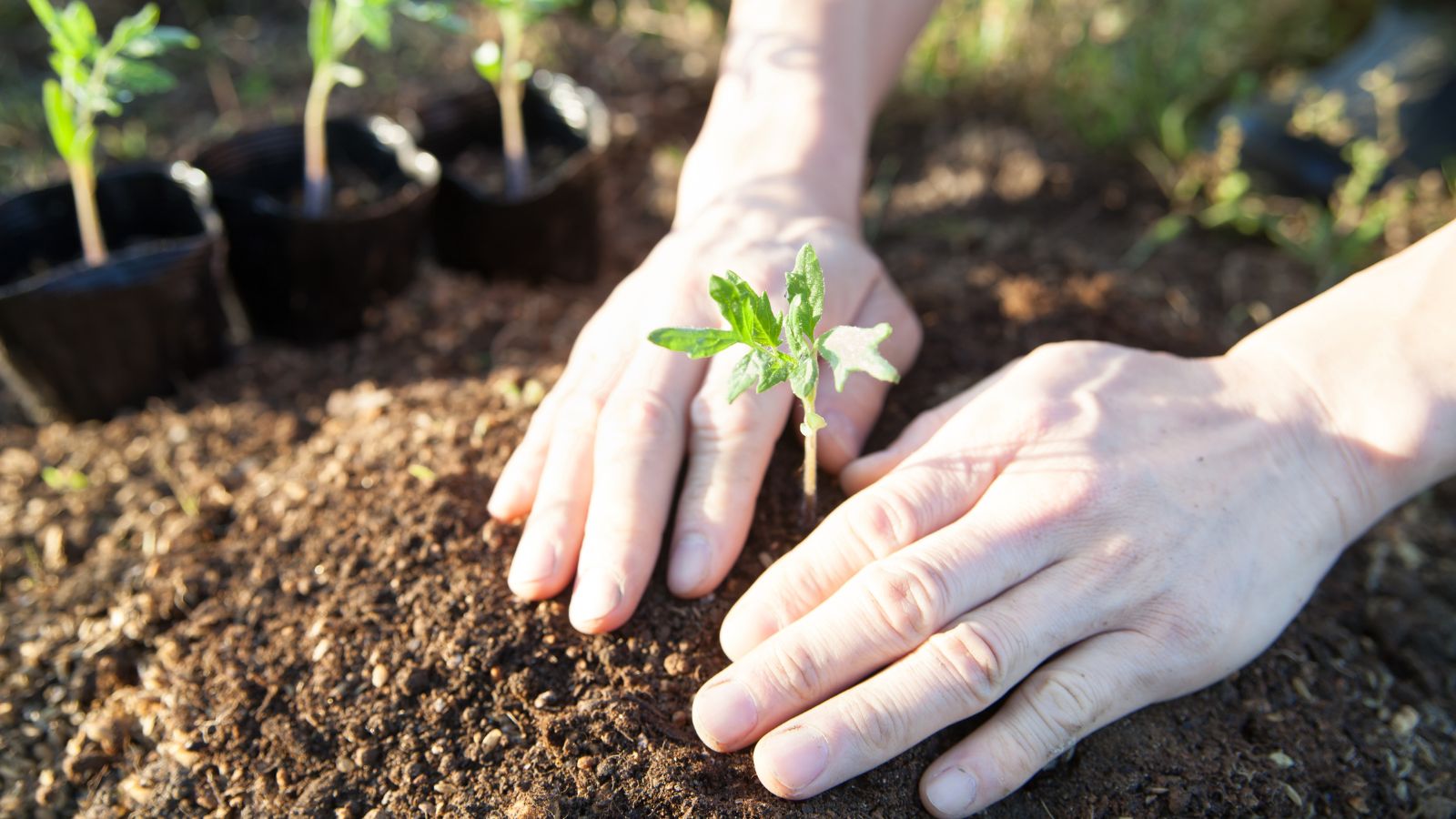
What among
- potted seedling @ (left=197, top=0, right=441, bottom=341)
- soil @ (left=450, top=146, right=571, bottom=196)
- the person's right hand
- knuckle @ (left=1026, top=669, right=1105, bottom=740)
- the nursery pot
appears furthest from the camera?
soil @ (left=450, top=146, right=571, bottom=196)

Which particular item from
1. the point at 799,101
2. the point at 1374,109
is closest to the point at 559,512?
the point at 799,101

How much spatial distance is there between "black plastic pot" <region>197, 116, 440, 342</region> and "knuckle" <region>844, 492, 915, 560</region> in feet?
4.75

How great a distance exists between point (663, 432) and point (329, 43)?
1.26 metres

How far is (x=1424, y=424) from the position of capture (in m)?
1.59

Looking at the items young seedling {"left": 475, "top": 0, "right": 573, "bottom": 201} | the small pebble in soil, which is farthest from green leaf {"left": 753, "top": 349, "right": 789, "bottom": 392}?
young seedling {"left": 475, "top": 0, "right": 573, "bottom": 201}

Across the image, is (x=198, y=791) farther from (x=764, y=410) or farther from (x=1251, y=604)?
(x=1251, y=604)

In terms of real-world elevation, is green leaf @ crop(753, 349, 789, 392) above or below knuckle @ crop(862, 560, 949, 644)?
above

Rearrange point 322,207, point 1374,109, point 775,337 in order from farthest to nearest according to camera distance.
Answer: point 1374,109
point 322,207
point 775,337

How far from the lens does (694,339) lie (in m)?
1.34

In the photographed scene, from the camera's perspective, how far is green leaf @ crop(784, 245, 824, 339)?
1.34 meters

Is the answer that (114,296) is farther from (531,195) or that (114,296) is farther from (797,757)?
(797,757)

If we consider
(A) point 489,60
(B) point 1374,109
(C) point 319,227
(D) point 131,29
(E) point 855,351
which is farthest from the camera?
(B) point 1374,109

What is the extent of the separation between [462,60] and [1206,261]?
2.50 meters

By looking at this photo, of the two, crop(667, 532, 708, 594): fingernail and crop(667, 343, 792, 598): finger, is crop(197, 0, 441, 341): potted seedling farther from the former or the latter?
crop(667, 532, 708, 594): fingernail
